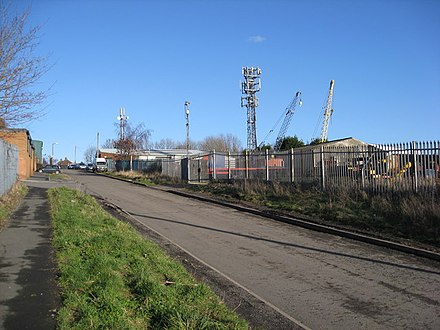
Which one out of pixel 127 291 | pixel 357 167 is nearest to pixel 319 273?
pixel 127 291

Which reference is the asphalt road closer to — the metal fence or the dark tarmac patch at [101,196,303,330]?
the dark tarmac patch at [101,196,303,330]

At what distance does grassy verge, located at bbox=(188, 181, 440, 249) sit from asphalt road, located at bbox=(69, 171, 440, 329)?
1225 millimetres

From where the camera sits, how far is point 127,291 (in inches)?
210

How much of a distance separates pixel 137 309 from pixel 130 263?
6.59 ft

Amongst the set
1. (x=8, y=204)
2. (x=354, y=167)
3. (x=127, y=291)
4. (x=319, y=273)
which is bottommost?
(x=319, y=273)

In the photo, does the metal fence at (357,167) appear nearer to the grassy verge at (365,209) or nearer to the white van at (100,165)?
the grassy verge at (365,209)

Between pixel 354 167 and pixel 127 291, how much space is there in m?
12.6

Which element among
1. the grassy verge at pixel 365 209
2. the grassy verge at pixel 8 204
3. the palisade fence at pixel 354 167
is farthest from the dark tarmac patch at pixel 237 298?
the palisade fence at pixel 354 167

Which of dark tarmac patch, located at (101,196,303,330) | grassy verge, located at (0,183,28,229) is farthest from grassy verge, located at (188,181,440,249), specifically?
grassy verge, located at (0,183,28,229)

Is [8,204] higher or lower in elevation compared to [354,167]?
lower

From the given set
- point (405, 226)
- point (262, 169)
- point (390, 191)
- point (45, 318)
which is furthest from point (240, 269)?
point (262, 169)

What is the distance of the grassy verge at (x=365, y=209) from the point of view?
33.8 feet

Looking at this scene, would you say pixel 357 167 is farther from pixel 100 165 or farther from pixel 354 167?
pixel 100 165

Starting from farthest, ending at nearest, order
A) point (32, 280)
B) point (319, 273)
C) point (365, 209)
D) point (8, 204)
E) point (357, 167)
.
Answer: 1. point (357, 167)
2. point (8, 204)
3. point (365, 209)
4. point (319, 273)
5. point (32, 280)
